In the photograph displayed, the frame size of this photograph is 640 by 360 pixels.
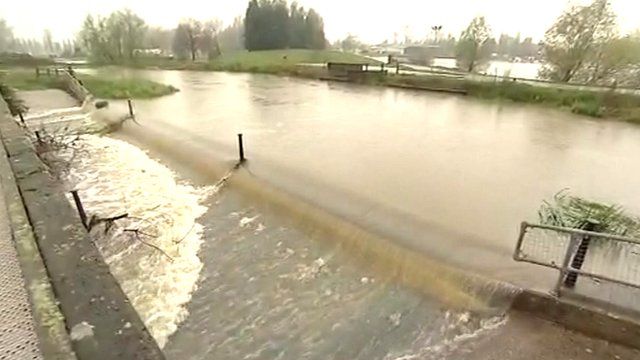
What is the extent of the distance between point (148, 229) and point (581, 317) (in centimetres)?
716

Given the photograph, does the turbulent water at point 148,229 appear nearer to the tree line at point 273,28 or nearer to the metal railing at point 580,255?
the metal railing at point 580,255

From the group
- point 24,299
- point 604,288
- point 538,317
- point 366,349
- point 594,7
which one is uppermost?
point 594,7

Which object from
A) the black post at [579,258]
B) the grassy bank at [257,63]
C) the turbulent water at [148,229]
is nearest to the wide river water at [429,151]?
the black post at [579,258]

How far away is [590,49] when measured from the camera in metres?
22.1

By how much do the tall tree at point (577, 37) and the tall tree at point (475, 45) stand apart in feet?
23.5

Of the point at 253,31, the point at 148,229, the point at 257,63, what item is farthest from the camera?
the point at 253,31

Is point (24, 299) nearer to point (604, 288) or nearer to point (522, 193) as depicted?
point (604, 288)

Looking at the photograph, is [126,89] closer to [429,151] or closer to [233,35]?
[429,151]

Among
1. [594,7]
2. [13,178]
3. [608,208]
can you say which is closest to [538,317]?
[608,208]

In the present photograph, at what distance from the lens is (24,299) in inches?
57.2

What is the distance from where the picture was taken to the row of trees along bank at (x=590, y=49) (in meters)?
20.7

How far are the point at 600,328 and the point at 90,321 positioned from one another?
5323 millimetres

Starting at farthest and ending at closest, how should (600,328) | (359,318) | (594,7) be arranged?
(594,7) → (359,318) → (600,328)

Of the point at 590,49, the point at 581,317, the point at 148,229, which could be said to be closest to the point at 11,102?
the point at 148,229
